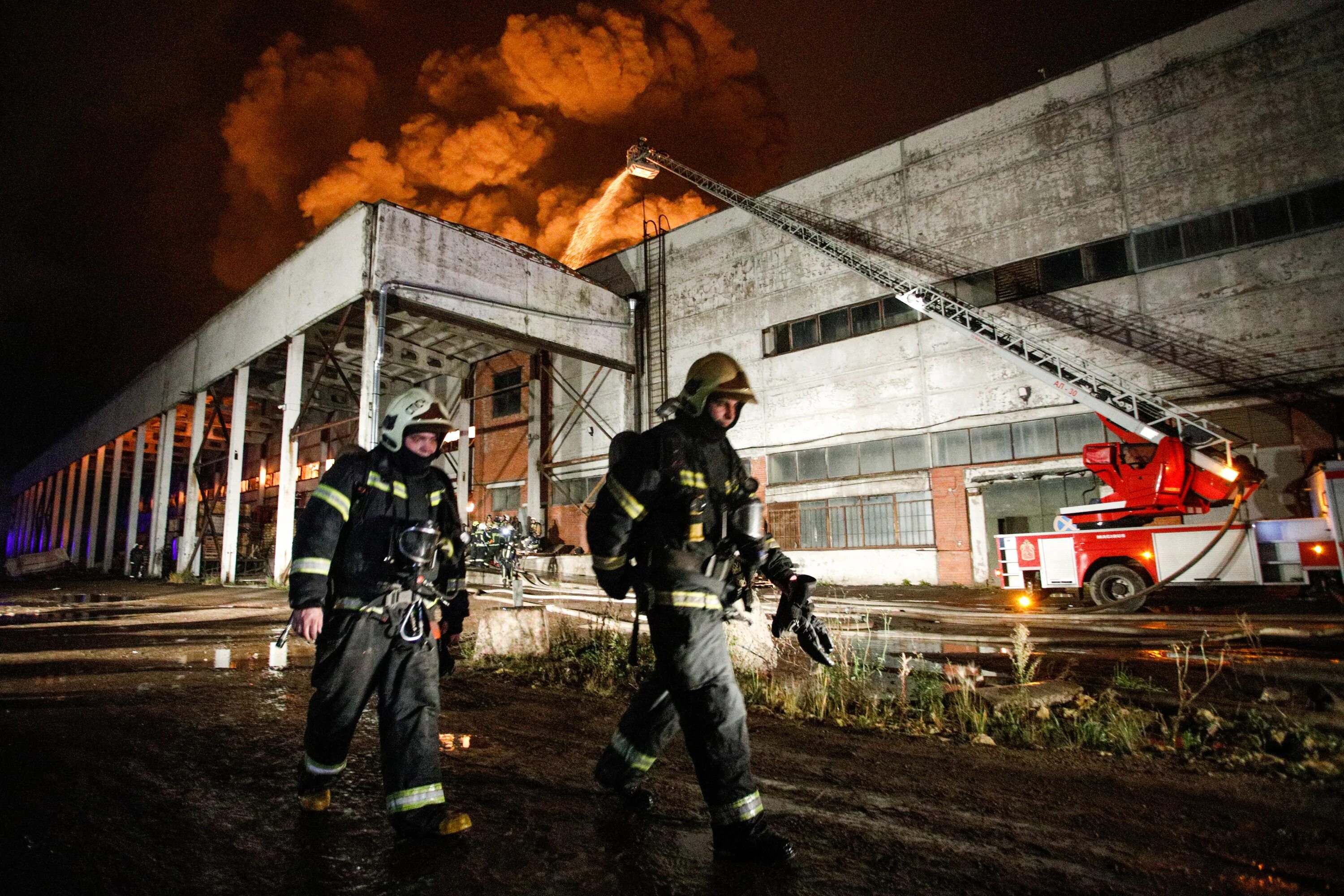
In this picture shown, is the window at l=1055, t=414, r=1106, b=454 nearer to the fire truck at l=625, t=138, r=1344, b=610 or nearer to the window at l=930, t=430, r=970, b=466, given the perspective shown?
the fire truck at l=625, t=138, r=1344, b=610

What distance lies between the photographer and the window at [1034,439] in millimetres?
13703

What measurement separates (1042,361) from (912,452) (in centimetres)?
347

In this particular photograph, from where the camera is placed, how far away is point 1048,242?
46.4 feet

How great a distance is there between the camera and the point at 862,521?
639 inches

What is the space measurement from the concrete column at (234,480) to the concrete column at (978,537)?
19262 mm

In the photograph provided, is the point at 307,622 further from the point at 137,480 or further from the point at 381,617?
the point at 137,480

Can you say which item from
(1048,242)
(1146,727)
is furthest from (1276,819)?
(1048,242)

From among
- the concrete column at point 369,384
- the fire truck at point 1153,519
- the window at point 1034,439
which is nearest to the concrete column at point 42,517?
the concrete column at point 369,384

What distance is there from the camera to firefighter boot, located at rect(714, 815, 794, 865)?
213 cm

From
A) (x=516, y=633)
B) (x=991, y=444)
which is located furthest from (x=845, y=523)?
(x=516, y=633)

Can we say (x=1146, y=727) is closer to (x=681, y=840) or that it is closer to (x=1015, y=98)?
(x=681, y=840)

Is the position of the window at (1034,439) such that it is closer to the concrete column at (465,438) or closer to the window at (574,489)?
the window at (574,489)

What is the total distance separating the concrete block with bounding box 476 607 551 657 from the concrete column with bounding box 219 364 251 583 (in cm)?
1590

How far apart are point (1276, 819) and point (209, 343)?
26.8 m
